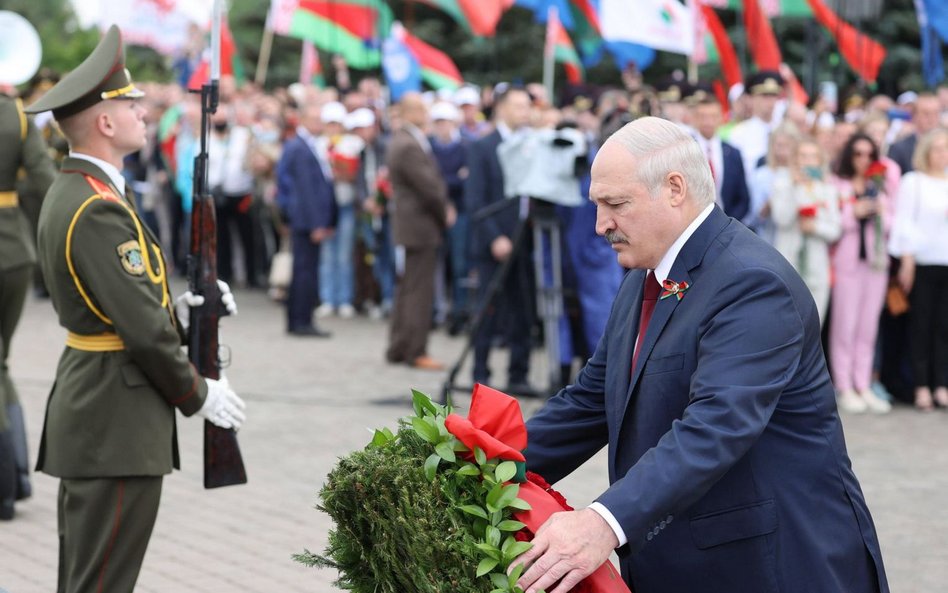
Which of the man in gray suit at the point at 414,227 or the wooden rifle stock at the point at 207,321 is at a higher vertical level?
the wooden rifle stock at the point at 207,321

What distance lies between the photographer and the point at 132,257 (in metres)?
4.36

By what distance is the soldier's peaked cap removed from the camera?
14.5 ft

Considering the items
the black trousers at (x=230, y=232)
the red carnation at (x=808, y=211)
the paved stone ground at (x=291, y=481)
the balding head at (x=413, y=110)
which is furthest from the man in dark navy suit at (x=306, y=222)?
the red carnation at (x=808, y=211)

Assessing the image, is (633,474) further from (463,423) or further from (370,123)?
(370,123)

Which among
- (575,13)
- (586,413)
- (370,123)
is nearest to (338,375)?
(370,123)

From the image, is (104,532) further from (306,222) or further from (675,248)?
(306,222)

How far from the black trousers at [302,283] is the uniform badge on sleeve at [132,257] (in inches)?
349

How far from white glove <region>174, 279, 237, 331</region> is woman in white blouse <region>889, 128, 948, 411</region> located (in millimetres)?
6569

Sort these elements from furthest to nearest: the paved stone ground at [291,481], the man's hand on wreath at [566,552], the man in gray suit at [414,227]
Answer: the man in gray suit at [414,227], the paved stone ground at [291,481], the man's hand on wreath at [566,552]

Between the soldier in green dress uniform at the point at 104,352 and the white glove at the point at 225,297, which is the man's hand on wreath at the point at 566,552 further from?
the white glove at the point at 225,297

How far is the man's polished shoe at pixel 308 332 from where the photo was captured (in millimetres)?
13484

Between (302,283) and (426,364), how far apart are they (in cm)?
220

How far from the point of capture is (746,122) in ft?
42.4

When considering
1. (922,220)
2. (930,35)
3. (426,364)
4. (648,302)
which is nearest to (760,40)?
(930,35)
